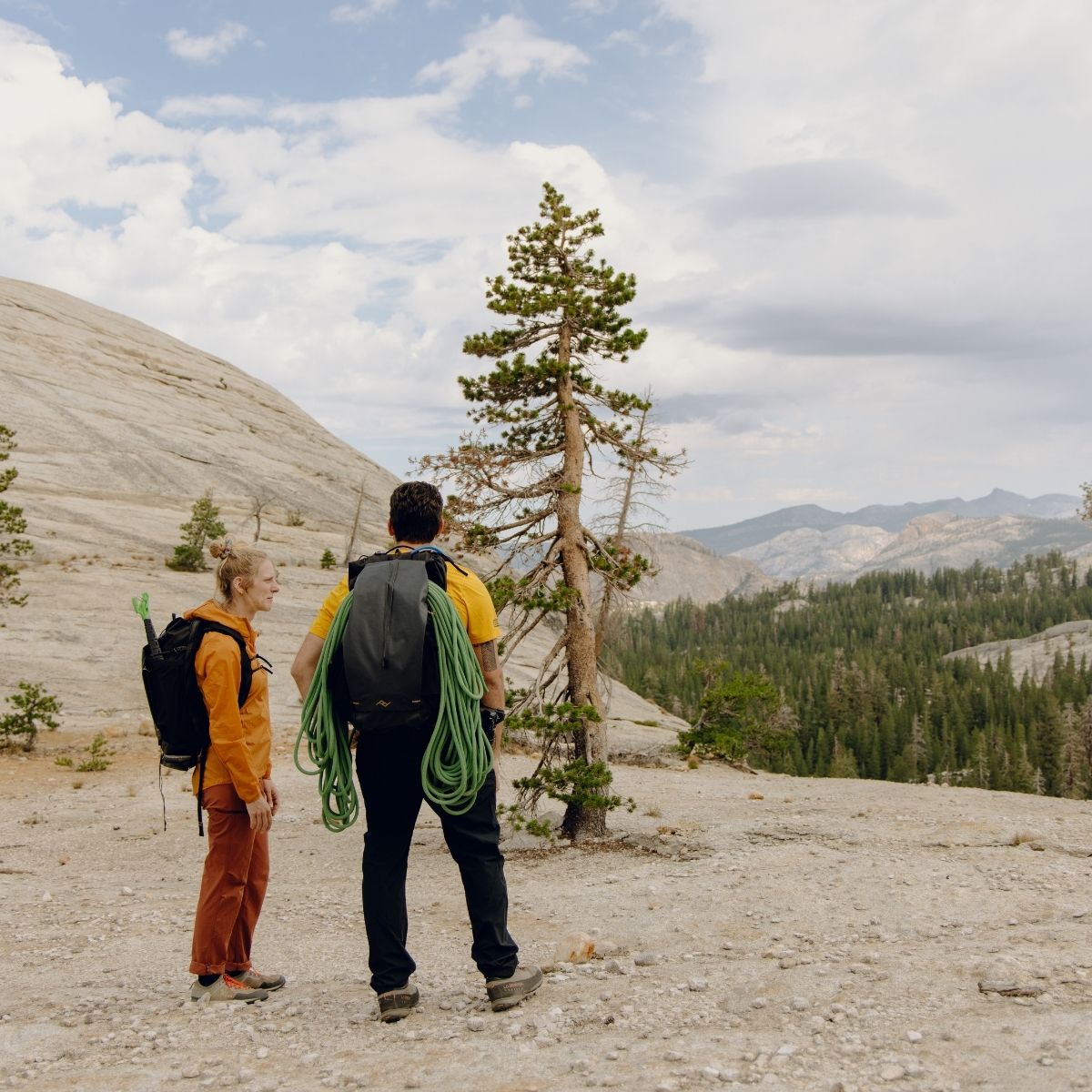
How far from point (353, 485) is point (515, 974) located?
5235 centimetres

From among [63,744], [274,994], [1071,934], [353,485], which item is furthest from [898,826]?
[353,485]

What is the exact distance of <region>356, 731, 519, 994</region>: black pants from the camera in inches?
203

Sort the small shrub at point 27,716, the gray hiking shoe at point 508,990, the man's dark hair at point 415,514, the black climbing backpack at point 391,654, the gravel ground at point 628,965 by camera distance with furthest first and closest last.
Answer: the small shrub at point 27,716
the man's dark hair at point 415,514
the gray hiking shoe at point 508,990
the black climbing backpack at point 391,654
the gravel ground at point 628,965

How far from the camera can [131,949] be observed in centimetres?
761

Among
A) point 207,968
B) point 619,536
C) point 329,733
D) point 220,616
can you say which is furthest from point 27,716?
point 329,733

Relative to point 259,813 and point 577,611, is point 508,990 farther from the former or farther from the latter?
point 577,611

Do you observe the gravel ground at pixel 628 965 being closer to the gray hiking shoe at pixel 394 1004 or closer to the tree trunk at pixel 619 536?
the gray hiking shoe at pixel 394 1004

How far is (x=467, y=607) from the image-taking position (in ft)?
17.5

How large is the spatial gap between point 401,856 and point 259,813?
1057mm

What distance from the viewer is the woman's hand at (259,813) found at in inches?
223

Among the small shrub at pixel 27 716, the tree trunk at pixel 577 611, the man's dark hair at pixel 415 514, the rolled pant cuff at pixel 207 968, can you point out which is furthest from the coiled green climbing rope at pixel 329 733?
the small shrub at pixel 27 716

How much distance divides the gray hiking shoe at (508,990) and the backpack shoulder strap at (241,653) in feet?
7.57

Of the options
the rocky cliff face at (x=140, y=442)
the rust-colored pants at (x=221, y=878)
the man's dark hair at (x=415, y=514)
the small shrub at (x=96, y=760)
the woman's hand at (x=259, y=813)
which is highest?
the rocky cliff face at (x=140, y=442)

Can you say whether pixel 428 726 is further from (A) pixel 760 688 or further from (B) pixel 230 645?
(A) pixel 760 688
